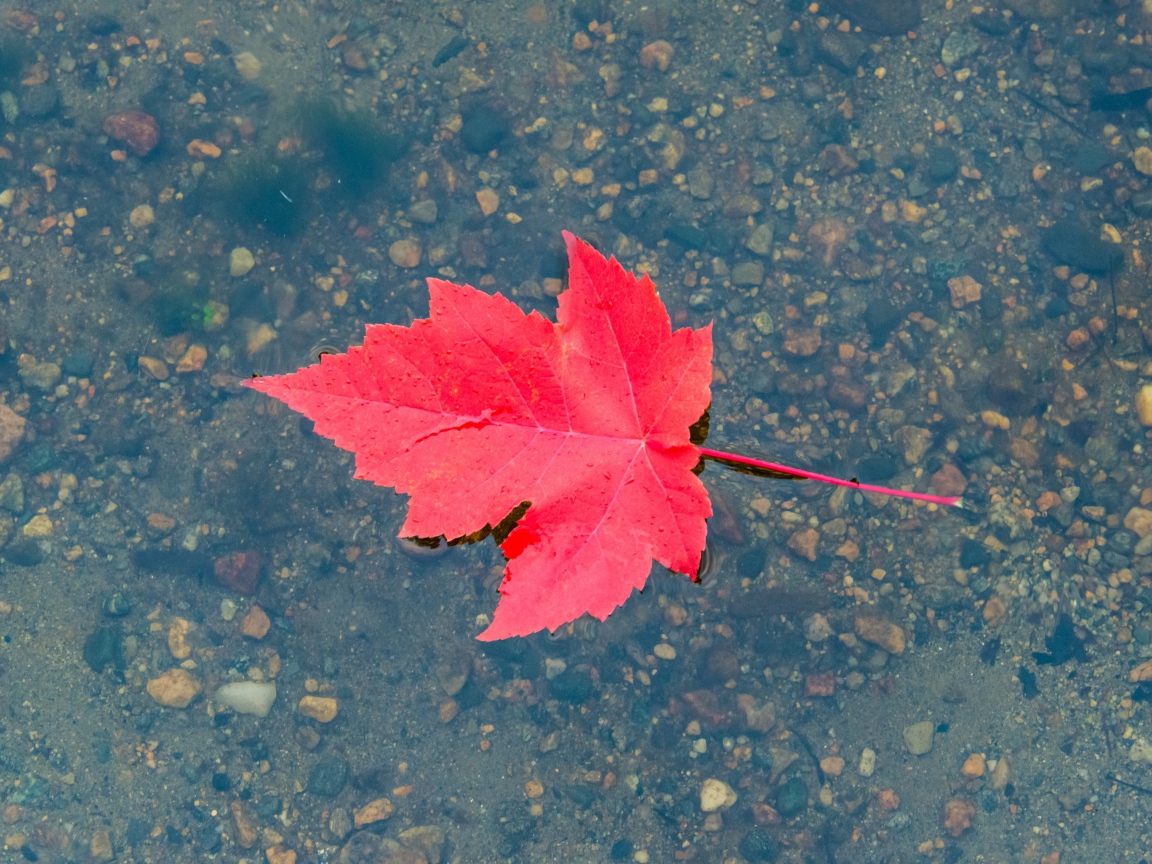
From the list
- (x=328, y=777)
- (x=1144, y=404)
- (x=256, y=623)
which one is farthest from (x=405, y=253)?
(x=1144, y=404)

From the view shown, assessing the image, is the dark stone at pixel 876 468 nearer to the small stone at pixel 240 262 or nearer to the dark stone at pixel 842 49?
the dark stone at pixel 842 49

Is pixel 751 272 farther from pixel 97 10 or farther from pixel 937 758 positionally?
pixel 97 10

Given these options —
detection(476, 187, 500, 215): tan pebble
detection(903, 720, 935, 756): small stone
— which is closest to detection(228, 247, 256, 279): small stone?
detection(476, 187, 500, 215): tan pebble

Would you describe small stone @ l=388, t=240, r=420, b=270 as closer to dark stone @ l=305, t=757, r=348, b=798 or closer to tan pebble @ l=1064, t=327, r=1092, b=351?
→ dark stone @ l=305, t=757, r=348, b=798

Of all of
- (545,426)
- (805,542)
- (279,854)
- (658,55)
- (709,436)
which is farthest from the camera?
(658,55)

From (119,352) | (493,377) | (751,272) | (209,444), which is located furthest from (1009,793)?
(119,352)

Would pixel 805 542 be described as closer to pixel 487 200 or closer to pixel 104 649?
pixel 487 200

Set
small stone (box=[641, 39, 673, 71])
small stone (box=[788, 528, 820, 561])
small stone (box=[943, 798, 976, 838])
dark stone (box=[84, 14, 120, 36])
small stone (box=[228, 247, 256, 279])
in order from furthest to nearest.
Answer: dark stone (box=[84, 14, 120, 36]) → small stone (box=[641, 39, 673, 71]) → small stone (box=[228, 247, 256, 279]) → small stone (box=[943, 798, 976, 838]) → small stone (box=[788, 528, 820, 561])
